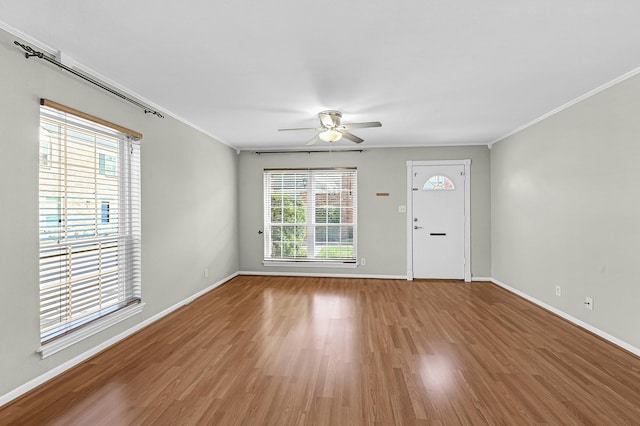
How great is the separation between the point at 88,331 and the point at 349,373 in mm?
2250

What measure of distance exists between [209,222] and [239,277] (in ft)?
4.80

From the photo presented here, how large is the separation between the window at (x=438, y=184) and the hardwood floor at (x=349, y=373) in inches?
90.8

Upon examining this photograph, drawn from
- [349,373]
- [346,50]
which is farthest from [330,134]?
[349,373]

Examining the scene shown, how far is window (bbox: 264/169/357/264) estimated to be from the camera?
18.6 ft

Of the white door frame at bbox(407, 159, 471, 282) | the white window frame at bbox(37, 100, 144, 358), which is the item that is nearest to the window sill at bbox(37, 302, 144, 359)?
the white window frame at bbox(37, 100, 144, 358)

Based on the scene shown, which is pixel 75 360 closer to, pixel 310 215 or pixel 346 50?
pixel 346 50

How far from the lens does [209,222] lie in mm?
4742

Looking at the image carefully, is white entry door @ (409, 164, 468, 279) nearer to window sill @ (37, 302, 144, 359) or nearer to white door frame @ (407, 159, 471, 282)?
white door frame @ (407, 159, 471, 282)

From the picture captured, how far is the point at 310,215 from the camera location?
5.74 metres

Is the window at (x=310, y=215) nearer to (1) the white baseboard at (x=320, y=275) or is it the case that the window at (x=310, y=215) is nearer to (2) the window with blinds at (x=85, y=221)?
(1) the white baseboard at (x=320, y=275)

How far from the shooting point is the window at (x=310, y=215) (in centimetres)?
568

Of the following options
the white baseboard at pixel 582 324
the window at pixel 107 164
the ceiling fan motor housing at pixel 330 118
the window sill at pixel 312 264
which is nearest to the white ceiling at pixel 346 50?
the ceiling fan motor housing at pixel 330 118

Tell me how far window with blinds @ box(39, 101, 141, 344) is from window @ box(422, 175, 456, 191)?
4530mm

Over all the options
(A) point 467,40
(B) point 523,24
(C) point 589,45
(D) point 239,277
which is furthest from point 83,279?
(C) point 589,45
